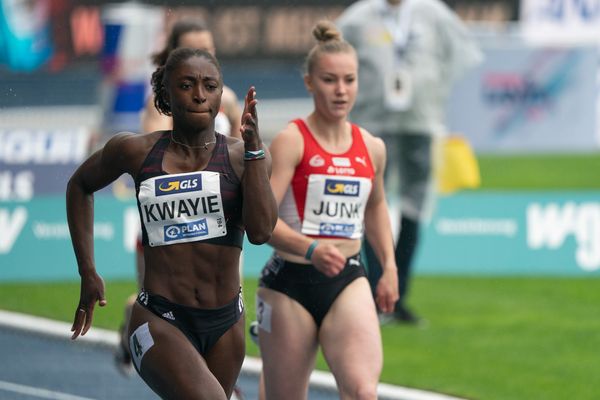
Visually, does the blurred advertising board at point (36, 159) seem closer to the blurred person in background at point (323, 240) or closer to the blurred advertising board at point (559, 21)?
the blurred person in background at point (323, 240)

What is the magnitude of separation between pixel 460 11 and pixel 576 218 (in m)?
7.98

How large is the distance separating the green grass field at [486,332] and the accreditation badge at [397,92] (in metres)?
1.67

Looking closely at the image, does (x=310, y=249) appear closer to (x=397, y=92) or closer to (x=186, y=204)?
(x=186, y=204)

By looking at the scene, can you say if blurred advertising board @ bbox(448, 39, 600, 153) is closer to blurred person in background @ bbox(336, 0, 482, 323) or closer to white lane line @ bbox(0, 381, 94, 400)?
blurred person in background @ bbox(336, 0, 482, 323)

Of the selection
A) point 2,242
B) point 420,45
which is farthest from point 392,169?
point 2,242

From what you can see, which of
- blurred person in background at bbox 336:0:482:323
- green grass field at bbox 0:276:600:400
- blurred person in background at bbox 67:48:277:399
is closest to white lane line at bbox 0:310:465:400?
green grass field at bbox 0:276:600:400

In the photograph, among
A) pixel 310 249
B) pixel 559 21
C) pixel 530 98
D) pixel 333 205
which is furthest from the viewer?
pixel 559 21

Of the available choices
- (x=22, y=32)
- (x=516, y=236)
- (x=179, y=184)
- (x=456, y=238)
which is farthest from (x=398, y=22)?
(x=179, y=184)

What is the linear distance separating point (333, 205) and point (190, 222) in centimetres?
135

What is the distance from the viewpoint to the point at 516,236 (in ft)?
46.1

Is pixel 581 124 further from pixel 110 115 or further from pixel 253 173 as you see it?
pixel 253 173

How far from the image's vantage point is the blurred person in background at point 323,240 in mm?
6758

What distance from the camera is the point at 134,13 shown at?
53.5 ft

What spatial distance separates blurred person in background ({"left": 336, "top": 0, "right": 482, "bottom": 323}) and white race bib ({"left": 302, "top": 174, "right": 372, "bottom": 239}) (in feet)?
Result: 14.9
